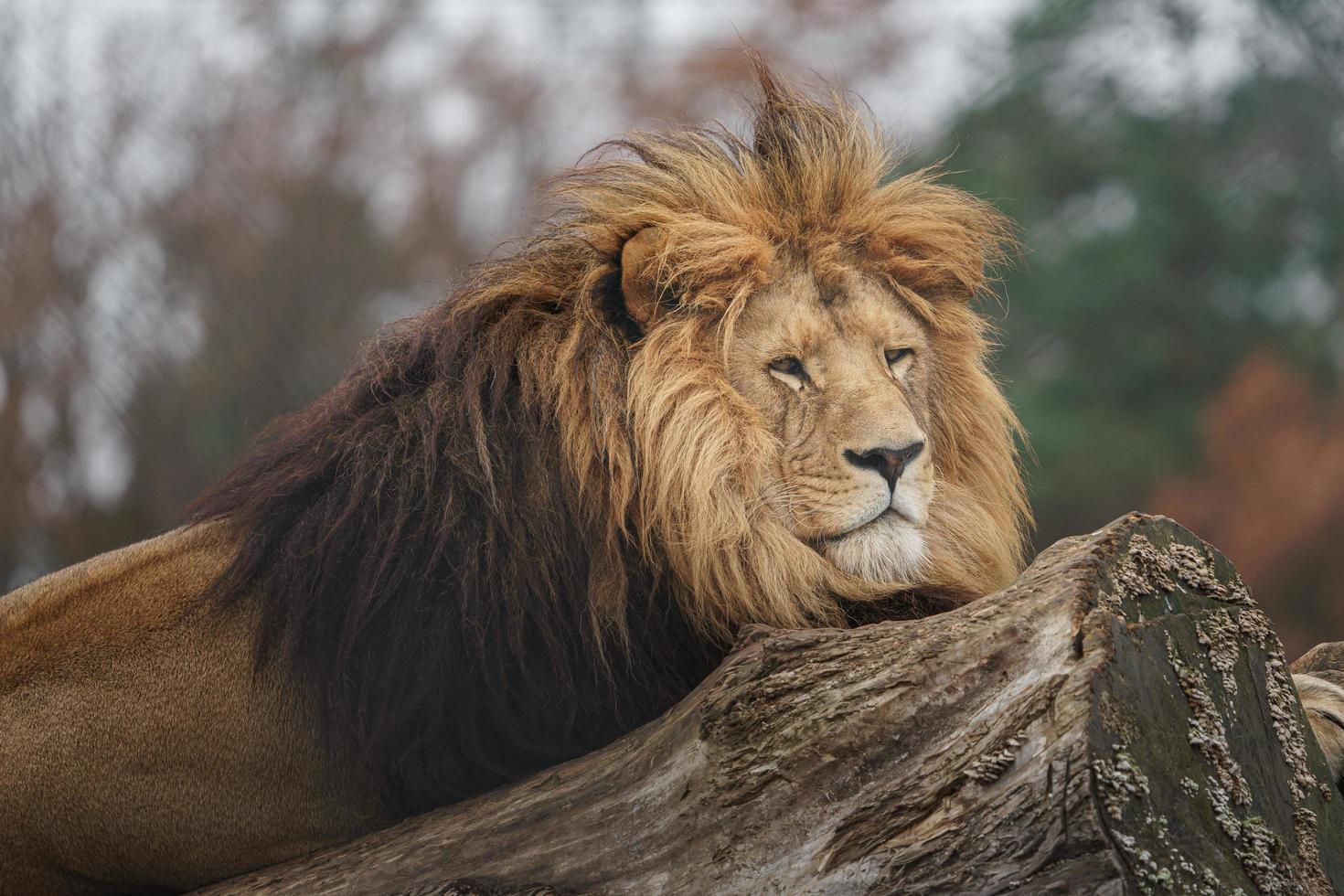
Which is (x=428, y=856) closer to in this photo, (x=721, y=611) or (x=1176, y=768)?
(x=721, y=611)

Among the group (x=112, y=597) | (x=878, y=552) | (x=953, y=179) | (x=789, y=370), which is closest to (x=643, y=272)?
(x=789, y=370)

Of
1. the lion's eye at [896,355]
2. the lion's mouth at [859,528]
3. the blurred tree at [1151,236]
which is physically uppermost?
the blurred tree at [1151,236]

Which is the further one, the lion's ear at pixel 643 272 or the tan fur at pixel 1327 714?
the lion's ear at pixel 643 272

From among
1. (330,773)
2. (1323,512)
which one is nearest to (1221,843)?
(330,773)

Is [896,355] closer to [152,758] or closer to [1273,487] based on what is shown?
[152,758]

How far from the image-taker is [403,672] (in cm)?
233

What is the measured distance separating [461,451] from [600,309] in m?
0.42

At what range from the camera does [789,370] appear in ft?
8.43

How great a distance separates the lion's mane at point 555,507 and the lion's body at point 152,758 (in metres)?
0.09

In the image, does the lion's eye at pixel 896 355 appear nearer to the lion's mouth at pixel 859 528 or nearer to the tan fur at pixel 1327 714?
the lion's mouth at pixel 859 528

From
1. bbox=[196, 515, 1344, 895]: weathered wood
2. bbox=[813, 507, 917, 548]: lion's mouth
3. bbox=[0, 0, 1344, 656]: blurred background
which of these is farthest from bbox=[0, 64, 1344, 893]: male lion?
bbox=[0, 0, 1344, 656]: blurred background

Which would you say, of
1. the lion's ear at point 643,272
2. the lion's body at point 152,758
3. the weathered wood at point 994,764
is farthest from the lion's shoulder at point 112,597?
the lion's ear at point 643,272

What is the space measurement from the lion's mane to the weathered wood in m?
0.27

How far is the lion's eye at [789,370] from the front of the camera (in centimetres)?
Result: 255
